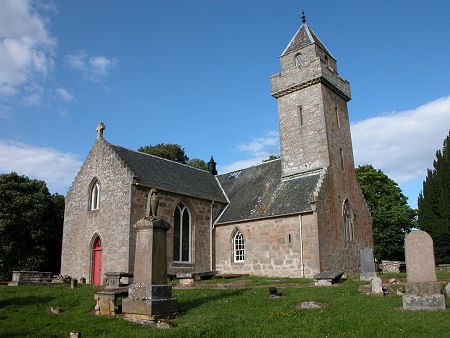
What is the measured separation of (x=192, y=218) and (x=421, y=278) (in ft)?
52.3

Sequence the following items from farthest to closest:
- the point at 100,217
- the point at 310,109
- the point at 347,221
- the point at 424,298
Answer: the point at 310,109 → the point at 347,221 → the point at 100,217 → the point at 424,298

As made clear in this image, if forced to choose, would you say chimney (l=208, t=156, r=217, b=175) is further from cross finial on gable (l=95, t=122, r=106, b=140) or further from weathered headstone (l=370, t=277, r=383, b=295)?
weathered headstone (l=370, t=277, r=383, b=295)

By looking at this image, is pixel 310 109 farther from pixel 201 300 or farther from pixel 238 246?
pixel 201 300

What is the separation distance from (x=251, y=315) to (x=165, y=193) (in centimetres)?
1382

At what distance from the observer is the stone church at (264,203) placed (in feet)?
71.8

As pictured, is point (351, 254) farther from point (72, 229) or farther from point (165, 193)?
point (72, 229)

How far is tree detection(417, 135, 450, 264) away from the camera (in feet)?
105

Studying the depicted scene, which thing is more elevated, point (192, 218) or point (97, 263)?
point (192, 218)

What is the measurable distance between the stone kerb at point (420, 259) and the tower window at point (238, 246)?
1398cm

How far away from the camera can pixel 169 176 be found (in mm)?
25625

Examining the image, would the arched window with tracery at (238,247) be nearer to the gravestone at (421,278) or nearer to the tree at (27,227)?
the gravestone at (421,278)

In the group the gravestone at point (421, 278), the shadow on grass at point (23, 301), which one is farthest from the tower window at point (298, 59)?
the shadow on grass at point (23, 301)

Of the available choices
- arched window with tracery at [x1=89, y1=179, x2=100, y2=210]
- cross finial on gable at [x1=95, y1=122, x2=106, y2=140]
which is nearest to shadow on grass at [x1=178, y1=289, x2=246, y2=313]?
arched window with tracery at [x1=89, y1=179, x2=100, y2=210]

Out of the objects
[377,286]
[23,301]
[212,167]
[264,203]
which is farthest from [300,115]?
[23,301]
